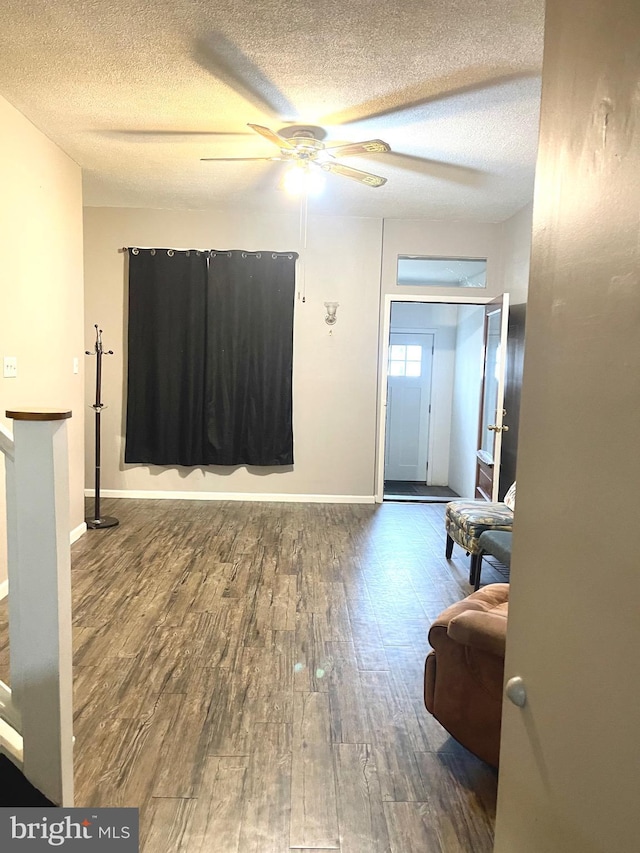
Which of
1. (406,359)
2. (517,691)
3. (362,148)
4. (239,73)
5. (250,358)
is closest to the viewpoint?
(517,691)

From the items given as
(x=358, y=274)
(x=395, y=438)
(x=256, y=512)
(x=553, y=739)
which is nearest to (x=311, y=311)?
(x=358, y=274)

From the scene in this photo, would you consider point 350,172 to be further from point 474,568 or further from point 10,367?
point 474,568

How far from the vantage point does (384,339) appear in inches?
216

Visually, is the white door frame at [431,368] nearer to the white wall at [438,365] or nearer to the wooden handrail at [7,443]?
the white wall at [438,365]

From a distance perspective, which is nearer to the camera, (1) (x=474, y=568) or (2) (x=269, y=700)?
(2) (x=269, y=700)

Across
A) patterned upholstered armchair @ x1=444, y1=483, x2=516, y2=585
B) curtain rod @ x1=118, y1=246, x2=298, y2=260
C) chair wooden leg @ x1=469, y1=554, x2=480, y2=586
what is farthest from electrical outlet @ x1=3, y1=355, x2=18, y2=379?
chair wooden leg @ x1=469, y1=554, x2=480, y2=586

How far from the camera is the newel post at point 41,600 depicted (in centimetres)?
153

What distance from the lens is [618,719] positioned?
2.62ft

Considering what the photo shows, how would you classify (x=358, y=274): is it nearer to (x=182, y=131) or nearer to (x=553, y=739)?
(x=182, y=131)

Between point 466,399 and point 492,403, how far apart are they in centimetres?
181

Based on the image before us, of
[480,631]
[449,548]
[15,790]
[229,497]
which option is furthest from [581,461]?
[229,497]

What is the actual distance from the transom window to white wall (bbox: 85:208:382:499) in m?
2.02

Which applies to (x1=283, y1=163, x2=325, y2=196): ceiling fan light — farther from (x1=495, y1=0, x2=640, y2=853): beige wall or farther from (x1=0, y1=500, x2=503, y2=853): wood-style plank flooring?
(x1=495, y1=0, x2=640, y2=853): beige wall

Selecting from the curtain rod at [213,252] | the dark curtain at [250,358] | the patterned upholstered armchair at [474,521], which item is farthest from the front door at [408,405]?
the patterned upholstered armchair at [474,521]
